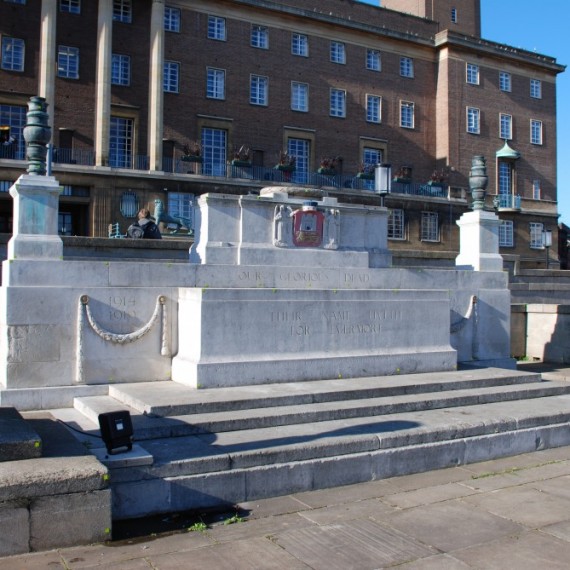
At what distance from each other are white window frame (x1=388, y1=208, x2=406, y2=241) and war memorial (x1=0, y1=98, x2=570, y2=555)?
36881mm

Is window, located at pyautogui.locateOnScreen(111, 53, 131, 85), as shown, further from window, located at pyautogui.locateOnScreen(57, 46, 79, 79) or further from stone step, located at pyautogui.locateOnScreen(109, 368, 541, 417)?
stone step, located at pyautogui.locateOnScreen(109, 368, 541, 417)

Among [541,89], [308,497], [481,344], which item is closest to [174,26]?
[541,89]

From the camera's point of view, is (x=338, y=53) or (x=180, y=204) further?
(x=338, y=53)

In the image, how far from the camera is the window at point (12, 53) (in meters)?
40.0

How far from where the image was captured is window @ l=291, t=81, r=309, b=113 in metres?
49.7

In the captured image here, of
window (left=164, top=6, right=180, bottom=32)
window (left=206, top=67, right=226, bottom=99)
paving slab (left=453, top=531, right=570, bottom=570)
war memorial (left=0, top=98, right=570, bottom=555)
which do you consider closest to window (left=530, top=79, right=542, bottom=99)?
window (left=206, top=67, right=226, bottom=99)

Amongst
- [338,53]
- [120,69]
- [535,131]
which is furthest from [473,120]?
[120,69]

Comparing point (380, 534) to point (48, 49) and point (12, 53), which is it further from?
point (12, 53)

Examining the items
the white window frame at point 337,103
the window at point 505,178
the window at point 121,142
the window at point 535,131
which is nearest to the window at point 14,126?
the window at point 121,142

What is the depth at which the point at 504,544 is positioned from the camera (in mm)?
6297

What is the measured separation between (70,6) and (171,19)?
21.2ft

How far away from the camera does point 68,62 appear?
41781 mm

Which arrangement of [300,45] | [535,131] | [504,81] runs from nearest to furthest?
[300,45] → [504,81] → [535,131]

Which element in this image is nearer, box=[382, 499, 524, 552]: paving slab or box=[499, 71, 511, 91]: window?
box=[382, 499, 524, 552]: paving slab
